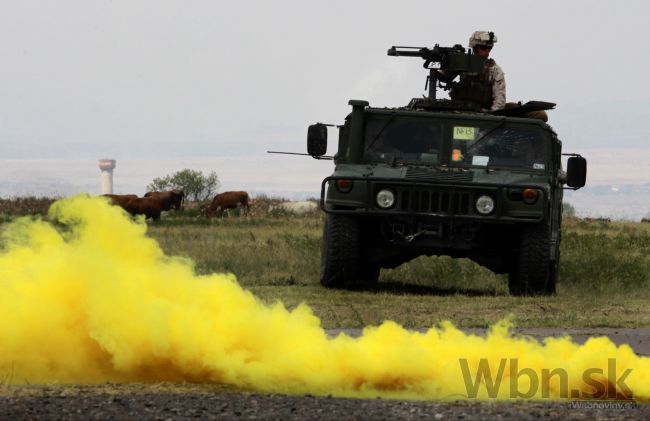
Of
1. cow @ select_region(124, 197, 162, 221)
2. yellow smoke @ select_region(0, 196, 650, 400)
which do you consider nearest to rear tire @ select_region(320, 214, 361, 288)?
yellow smoke @ select_region(0, 196, 650, 400)

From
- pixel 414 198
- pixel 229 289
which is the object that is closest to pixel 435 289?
pixel 414 198

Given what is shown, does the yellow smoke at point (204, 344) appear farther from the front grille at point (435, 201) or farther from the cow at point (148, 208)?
the cow at point (148, 208)

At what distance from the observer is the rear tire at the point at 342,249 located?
50.9ft

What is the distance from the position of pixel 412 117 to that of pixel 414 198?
111cm

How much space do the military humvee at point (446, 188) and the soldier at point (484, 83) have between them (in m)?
0.25

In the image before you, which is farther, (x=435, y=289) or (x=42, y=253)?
(x=435, y=289)

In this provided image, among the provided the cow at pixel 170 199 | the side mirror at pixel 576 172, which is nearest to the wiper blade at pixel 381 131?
the side mirror at pixel 576 172

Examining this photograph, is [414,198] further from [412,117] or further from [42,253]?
[42,253]

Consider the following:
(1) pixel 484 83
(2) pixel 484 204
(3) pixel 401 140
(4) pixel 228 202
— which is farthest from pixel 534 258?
(4) pixel 228 202

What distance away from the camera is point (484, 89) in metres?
16.6

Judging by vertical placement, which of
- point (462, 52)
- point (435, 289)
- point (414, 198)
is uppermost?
point (462, 52)

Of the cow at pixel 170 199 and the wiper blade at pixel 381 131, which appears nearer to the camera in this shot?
the wiper blade at pixel 381 131

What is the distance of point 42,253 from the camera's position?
9250 mm

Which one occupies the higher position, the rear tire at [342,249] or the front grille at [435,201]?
the front grille at [435,201]
